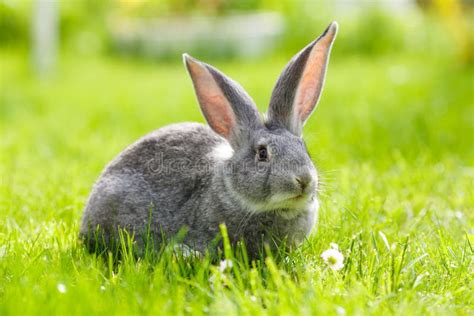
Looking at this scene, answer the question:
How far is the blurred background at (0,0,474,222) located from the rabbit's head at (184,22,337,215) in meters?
1.23

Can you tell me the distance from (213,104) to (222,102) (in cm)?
5

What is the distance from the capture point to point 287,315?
8.81ft

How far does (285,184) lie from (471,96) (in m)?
5.34

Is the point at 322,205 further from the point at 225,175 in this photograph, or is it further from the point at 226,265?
the point at 226,265

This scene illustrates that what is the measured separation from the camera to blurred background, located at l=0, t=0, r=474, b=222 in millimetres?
5830

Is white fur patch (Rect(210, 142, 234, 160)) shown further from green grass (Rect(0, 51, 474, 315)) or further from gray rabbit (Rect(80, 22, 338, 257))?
green grass (Rect(0, 51, 474, 315))

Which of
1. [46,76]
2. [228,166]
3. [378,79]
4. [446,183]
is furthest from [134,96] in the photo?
[228,166]

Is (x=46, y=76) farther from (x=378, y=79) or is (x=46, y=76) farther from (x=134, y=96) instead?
(x=378, y=79)

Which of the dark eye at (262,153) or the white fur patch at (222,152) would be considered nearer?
the dark eye at (262,153)

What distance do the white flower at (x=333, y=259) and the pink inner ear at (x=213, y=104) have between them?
0.85m

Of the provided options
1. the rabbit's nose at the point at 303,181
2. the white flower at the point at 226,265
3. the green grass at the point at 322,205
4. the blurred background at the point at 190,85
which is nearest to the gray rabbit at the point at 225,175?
the rabbit's nose at the point at 303,181

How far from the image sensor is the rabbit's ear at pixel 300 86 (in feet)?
12.1

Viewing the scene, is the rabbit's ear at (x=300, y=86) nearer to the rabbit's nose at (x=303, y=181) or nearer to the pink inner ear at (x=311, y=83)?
the pink inner ear at (x=311, y=83)

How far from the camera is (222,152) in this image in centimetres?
392
